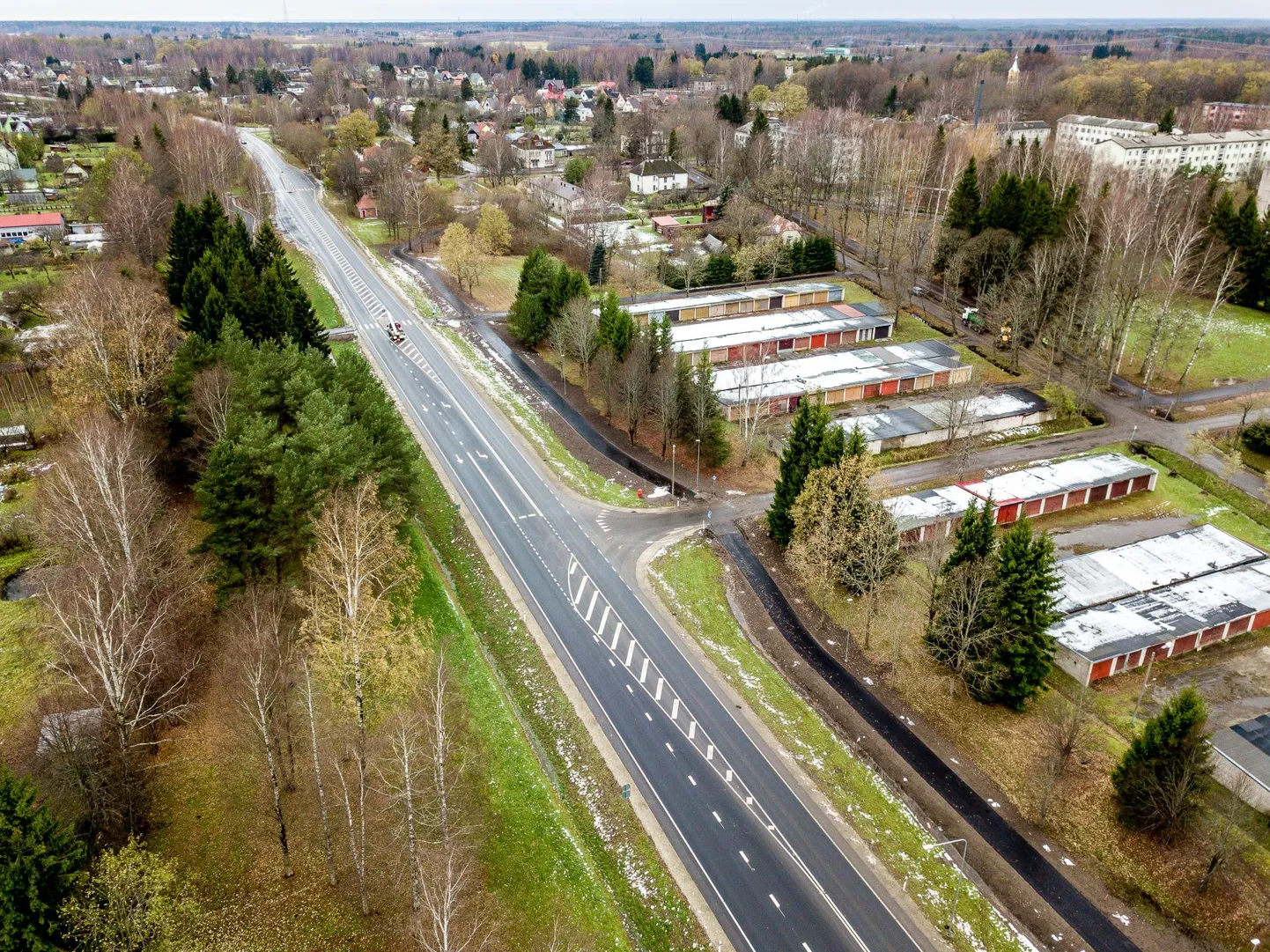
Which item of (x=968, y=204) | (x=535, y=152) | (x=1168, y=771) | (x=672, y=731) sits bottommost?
(x=672, y=731)

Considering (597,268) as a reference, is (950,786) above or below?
below

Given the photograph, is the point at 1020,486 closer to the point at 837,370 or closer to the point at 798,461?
the point at 798,461

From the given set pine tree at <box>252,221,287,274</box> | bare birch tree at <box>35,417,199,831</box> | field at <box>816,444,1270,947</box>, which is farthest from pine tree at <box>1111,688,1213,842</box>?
pine tree at <box>252,221,287,274</box>

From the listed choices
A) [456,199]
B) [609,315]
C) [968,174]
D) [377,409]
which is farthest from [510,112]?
[377,409]

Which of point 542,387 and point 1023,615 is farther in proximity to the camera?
point 542,387

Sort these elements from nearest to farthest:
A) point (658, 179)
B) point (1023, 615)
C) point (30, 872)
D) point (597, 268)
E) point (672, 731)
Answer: point (30, 872), point (672, 731), point (1023, 615), point (597, 268), point (658, 179)

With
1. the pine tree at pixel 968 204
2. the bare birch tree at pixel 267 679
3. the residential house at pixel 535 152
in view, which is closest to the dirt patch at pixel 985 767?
the bare birch tree at pixel 267 679

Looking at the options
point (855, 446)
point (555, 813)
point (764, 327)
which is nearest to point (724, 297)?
point (764, 327)
